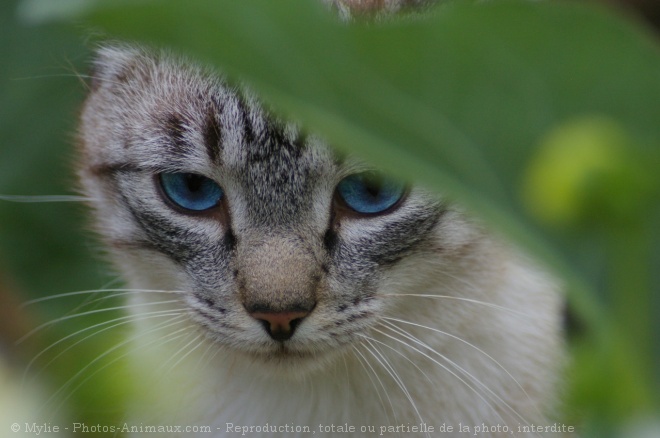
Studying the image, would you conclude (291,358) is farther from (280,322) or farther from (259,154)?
(259,154)

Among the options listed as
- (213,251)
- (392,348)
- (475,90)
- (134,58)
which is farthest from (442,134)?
(134,58)

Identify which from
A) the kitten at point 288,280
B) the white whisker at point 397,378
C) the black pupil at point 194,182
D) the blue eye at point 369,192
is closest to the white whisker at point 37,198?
the kitten at point 288,280

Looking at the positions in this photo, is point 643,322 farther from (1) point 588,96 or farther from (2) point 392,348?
(2) point 392,348

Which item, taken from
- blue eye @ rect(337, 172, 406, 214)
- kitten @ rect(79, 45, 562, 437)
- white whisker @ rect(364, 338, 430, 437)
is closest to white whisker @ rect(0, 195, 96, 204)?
kitten @ rect(79, 45, 562, 437)

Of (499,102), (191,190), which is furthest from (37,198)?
(499,102)

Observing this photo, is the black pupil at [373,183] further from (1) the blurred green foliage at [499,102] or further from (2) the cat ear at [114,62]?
(1) the blurred green foliage at [499,102]

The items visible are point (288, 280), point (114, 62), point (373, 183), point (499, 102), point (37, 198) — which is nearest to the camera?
point (499, 102)
